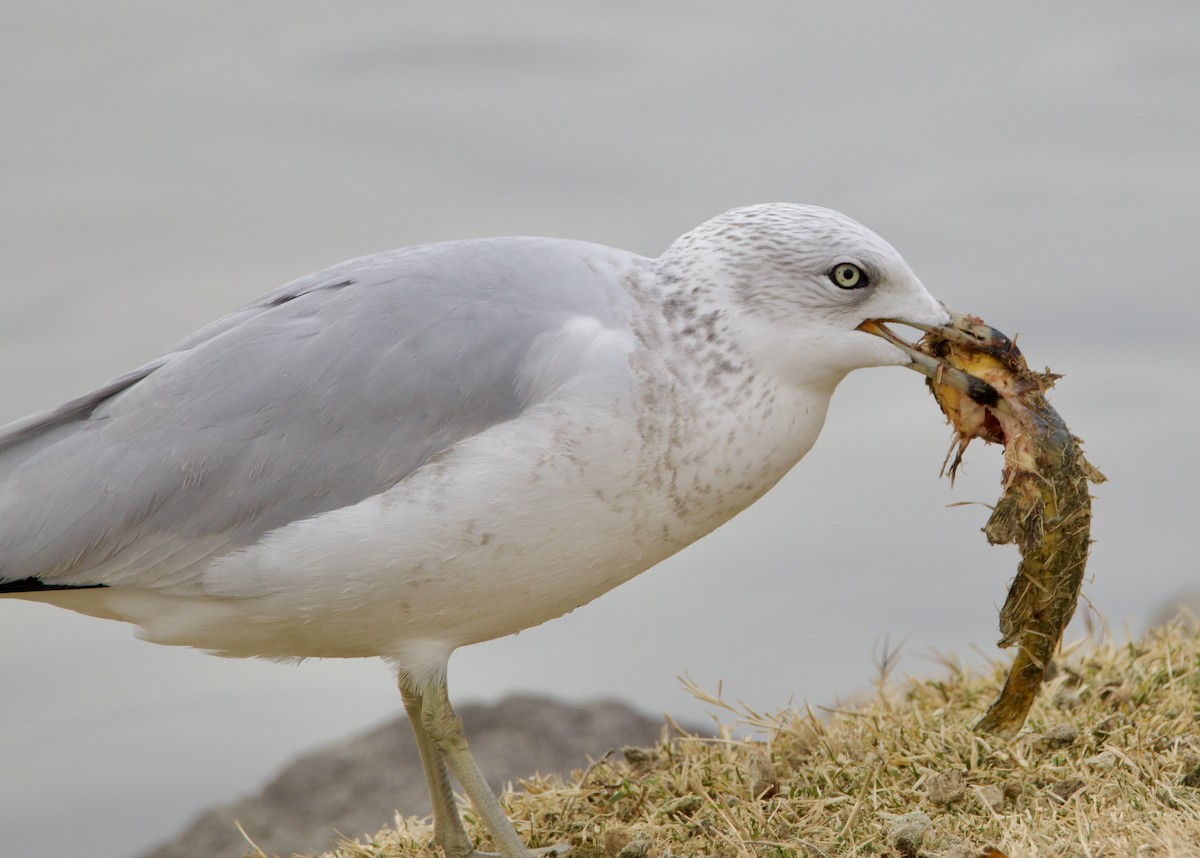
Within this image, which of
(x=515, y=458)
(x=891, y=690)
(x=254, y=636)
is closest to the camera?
(x=515, y=458)

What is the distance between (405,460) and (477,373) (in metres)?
0.35

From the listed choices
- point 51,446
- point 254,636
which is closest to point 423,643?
point 254,636

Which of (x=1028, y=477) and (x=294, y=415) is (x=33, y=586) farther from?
(x=1028, y=477)

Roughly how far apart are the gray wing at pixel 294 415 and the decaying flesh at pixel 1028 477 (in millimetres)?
1156

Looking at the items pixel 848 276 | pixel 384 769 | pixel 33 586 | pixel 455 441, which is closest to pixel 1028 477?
pixel 848 276

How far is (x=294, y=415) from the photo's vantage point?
476 cm

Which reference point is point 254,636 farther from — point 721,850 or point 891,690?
point 891,690

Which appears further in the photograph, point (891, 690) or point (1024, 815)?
point (891, 690)

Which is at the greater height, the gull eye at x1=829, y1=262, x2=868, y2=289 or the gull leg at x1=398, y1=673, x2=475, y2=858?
the gull eye at x1=829, y1=262, x2=868, y2=289

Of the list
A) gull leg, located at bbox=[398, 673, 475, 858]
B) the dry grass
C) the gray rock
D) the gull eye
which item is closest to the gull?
the gull eye

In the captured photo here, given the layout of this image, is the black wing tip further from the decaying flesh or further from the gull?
the decaying flesh

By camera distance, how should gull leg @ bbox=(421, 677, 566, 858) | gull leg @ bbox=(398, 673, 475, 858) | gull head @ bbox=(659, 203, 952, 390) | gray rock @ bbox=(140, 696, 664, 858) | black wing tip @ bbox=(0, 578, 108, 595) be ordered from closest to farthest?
gull head @ bbox=(659, 203, 952, 390) < black wing tip @ bbox=(0, 578, 108, 595) < gull leg @ bbox=(421, 677, 566, 858) < gull leg @ bbox=(398, 673, 475, 858) < gray rock @ bbox=(140, 696, 664, 858)

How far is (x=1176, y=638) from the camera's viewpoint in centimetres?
663

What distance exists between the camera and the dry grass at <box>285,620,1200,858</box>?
4695 mm
